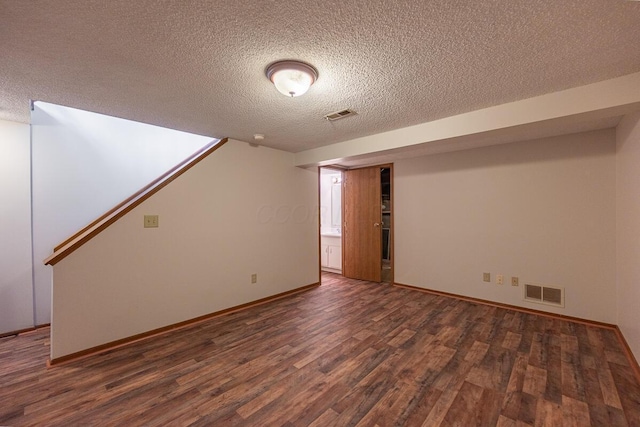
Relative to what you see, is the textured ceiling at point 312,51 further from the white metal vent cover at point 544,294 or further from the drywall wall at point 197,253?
the white metal vent cover at point 544,294

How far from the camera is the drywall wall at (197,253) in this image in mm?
2301

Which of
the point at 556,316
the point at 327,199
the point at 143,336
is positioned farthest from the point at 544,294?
the point at 143,336

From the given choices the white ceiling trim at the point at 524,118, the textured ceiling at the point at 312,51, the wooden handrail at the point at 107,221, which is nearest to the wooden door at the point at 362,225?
the white ceiling trim at the point at 524,118

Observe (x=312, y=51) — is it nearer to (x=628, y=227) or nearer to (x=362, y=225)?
(x=628, y=227)

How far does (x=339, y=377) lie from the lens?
77.0 inches

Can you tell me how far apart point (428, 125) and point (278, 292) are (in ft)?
9.90

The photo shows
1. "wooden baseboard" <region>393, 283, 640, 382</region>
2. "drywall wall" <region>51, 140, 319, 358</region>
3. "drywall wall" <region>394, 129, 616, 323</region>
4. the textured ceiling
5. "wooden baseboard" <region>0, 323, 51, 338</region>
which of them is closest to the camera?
the textured ceiling

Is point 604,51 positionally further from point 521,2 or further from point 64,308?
point 64,308

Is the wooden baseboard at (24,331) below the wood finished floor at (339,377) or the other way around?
the other way around

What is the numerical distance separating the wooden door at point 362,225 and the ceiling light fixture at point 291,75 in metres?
3.15

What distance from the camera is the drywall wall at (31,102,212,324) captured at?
112 inches

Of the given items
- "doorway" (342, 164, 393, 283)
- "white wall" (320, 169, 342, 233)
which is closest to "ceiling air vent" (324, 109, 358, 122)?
"doorway" (342, 164, 393, 283)

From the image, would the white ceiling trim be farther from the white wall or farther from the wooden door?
the white wall

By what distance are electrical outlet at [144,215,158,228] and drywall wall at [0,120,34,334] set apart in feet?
4.51
